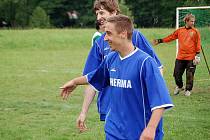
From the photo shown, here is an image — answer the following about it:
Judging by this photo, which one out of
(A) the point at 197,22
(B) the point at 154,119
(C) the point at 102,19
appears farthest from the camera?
(A) the point at 197,22

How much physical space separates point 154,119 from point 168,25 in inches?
2925

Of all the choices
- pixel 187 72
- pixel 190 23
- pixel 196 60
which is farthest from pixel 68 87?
pixel 187 72

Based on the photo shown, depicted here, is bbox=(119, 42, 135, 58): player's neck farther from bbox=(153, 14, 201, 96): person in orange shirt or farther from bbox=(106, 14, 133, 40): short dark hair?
bbox=(153, 14, 201, 96): person in orange shirt

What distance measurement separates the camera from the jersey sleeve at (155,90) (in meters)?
4.01

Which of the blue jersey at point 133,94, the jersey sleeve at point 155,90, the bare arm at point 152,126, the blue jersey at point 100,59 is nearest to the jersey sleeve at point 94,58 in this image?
the blue jersey at point 100,59

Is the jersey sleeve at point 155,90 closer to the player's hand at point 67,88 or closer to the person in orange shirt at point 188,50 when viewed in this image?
the player's hand at point 67,88

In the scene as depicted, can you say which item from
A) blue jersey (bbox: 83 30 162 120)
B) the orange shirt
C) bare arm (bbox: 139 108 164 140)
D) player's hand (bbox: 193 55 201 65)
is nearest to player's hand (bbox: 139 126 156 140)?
bare arm (bbox: 139 108 164 140)

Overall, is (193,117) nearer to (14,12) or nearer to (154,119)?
(154,119)

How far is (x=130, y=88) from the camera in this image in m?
4.21

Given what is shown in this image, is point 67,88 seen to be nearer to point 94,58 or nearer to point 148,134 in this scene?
point 94,58

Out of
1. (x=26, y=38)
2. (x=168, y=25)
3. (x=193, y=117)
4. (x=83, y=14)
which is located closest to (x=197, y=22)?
(x=193, y=117)

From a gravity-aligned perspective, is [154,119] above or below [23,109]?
above

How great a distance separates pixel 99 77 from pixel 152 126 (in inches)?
39.8

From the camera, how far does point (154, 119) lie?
3.96 metres
